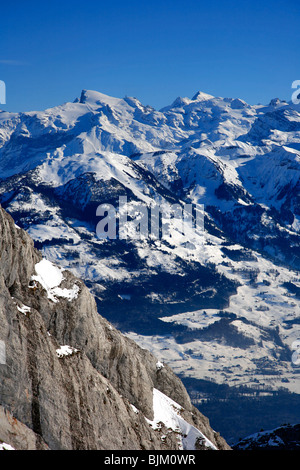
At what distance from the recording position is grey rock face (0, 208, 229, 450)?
7812cm

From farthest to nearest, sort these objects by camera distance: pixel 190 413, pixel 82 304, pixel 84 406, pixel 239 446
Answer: pixel 239 446 < pixel 190 413 < pixel 82 304 < pixel 84 406

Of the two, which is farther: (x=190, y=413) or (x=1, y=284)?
(x=190, y=413)

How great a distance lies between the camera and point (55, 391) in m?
81.1

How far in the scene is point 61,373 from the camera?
275 feet

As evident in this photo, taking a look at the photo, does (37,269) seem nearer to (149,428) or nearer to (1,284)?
(1,284)

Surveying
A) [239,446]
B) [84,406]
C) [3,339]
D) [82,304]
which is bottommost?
[239,446]

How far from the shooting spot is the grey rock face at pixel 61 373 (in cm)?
7812
